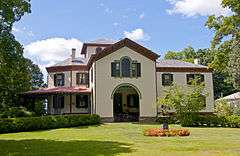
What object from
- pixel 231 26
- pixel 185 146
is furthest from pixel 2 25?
pixel 231 26

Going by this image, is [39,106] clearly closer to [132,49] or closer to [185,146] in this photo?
[132,49]

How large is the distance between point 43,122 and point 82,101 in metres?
12.2

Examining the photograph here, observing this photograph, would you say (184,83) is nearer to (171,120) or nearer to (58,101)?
(171,120)

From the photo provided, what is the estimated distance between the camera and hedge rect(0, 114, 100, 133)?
99.1ft

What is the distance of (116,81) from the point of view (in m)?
39.6

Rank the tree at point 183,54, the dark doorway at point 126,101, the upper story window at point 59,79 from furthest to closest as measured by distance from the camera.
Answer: the tree at point 183,54, the upper story window at point 59,79, the dark doorway at point 126,101

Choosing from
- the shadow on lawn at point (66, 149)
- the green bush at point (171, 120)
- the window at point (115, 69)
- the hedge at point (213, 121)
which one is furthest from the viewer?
the window at point (115, 69)

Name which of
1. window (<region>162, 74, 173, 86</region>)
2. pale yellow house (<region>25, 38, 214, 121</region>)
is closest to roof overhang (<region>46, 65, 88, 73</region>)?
pale yellow house (<region>25, 38, 214, 121</region>)

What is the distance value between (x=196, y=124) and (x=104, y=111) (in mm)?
9331

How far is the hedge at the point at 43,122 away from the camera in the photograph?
30219mm

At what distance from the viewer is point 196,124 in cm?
3691

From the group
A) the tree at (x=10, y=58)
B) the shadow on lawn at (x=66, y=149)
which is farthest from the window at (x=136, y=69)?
the shadow on lawn at (x=66, y=149)

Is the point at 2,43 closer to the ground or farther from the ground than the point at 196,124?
farther from the ground

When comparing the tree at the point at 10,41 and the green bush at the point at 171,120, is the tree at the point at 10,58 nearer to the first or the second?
the tree at the point at 10,41
